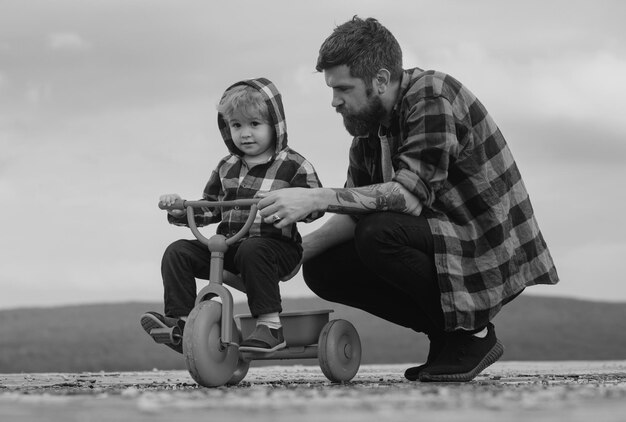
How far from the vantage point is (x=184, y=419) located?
1.86m

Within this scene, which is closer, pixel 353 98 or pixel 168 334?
pixel 168 334

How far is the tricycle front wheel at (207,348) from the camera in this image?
3406 millimetres

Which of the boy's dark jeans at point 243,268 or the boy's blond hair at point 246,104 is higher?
the boy's blond hair at point 246,104

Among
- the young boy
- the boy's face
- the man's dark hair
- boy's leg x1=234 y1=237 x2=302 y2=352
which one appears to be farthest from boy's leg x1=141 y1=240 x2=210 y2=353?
the man's dark hair

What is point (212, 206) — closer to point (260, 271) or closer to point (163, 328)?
point (260, 271)

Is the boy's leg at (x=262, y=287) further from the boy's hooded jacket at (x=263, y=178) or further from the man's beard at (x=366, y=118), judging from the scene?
the man's beard at (x=366, y=118)

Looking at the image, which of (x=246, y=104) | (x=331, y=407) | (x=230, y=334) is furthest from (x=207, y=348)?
(x=331, y=407)

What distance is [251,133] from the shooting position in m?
3.73

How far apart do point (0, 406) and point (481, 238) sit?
2.14m

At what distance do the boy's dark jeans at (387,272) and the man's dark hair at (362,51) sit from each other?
613mm

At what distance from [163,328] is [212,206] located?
522 millimetres

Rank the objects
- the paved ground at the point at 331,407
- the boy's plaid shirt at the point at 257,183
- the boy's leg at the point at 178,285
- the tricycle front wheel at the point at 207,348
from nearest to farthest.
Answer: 1. the paved ground at the point at 331,407
2. the tricycle front wheel at the point at 207,348
3. the boy's leg at the point at 178,285
4. the boy's plaid shirt at the point at 257,183

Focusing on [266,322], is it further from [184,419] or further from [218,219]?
[184,419]

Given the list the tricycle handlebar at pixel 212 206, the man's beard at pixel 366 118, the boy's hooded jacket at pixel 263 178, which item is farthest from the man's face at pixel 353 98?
the tricycle handlebar at pixel 212 206
